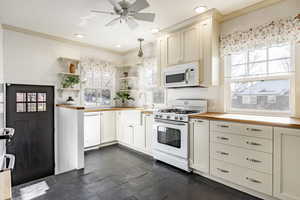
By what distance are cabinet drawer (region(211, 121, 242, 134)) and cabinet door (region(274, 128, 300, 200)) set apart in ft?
1.33

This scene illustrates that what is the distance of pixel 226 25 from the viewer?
2879mm

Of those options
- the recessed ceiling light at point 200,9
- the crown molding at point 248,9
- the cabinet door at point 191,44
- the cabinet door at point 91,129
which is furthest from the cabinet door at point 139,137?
the crown molding at point 248,9

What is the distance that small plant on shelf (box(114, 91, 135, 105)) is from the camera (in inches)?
183

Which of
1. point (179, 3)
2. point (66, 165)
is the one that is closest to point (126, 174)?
point (66, 165)

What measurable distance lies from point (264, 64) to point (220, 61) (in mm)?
658

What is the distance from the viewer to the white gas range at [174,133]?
9.00 ft

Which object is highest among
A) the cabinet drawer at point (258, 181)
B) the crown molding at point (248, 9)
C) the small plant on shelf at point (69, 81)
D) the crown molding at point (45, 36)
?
the crown molding at point (248, 9)

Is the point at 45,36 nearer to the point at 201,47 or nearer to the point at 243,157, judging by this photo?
the point at 201,47

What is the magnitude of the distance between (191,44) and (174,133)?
1636 millimetres

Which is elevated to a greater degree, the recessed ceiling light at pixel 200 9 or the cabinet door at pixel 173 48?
the recessed ceiling light at pixel 200 9

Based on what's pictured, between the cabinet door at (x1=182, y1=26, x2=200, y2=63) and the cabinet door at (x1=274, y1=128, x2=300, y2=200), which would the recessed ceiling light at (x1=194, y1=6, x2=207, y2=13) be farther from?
the cabinet door at (x1=274, y1=128, x2=300, y2=200)

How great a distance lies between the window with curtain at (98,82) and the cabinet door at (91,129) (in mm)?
623

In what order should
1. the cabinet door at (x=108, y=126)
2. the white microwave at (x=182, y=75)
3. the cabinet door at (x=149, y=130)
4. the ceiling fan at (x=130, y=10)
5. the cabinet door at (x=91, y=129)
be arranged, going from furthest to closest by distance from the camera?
the cabinet door at (x=108, y=126) < the cabinet door at (x=91, y=129) < the cabinet door at (x=149, y=130) < the white microwave at (x=182, y=75) < the ceiling fan at (x=130, y=10)

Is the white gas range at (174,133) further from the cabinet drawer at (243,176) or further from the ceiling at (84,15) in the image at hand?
the ceiling at (84,15)
